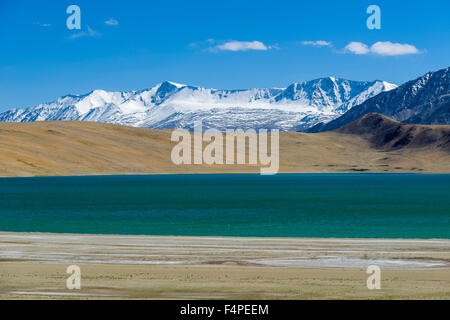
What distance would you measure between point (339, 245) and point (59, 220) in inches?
1238

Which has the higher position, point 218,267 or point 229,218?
point 218,267

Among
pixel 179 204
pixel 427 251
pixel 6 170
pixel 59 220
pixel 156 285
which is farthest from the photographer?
pixel 6 170

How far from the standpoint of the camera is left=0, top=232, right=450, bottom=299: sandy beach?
22.7m

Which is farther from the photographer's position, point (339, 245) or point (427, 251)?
point (339, 245)

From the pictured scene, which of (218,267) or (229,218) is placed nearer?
(218,267)

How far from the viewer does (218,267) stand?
29.9 meters

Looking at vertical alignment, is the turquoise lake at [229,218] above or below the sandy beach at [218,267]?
below

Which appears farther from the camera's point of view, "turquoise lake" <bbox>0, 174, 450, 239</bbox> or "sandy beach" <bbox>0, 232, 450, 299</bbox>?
"turquoise lake" <bbox>0, 174, 450, 239</bbox>

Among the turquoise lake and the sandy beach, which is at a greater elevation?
the sandy beach

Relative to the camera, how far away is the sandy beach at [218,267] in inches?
894

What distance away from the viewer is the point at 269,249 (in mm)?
36281
